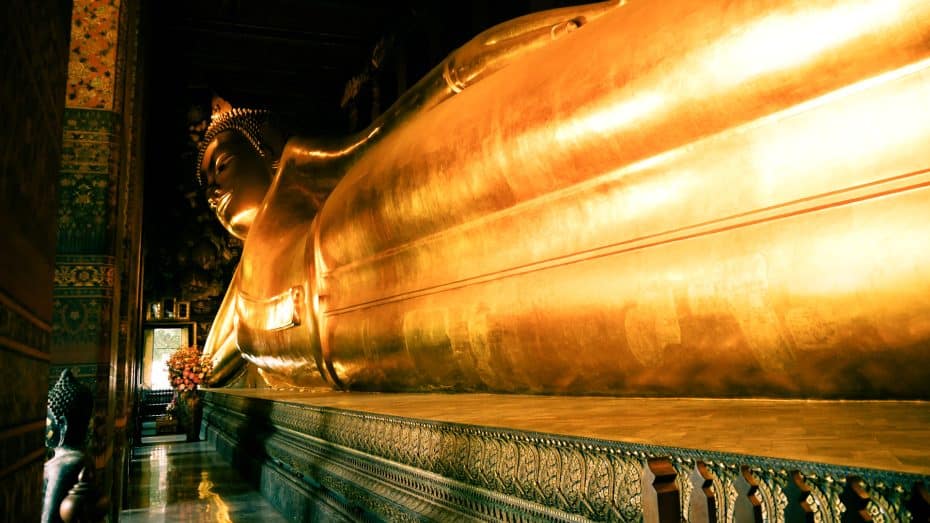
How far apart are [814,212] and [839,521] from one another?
664 mm

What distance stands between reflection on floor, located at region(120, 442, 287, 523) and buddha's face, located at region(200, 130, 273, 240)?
162 centimetres

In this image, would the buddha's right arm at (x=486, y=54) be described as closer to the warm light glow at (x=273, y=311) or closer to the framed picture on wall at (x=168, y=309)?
the warm light glow at (x=273, y=311)

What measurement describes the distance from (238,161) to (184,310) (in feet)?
10.5

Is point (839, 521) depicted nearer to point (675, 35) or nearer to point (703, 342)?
point (703, 342)

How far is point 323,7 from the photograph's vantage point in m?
5.25

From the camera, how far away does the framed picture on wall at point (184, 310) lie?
23.7 feet

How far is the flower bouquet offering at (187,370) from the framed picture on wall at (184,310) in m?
2.59

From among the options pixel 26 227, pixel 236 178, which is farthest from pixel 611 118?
pixel 236 178

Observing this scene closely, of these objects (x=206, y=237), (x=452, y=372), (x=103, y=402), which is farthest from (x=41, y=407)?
(x=206, y=237)

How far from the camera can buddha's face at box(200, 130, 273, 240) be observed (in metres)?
4.59

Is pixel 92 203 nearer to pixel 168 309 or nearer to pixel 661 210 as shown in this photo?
pixel 661 210

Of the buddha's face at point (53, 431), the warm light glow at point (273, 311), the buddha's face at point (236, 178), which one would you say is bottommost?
the buddha's face at point (53, 431)

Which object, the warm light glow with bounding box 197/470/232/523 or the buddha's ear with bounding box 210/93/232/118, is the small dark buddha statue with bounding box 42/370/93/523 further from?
the buddha's ear with bounding box 210/93/232/118

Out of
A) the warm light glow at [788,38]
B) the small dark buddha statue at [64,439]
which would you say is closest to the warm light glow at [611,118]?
the warm light glow at [788,38]
